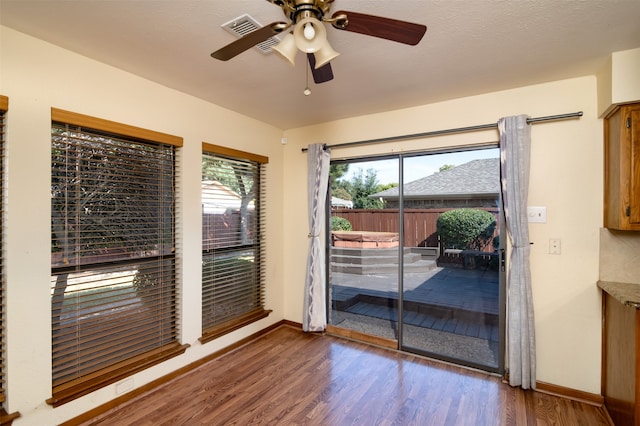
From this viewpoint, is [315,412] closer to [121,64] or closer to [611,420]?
[611,420]

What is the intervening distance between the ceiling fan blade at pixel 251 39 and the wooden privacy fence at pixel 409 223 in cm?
229

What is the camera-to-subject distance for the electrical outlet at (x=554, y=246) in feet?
8.11

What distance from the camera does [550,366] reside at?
2.49 meters

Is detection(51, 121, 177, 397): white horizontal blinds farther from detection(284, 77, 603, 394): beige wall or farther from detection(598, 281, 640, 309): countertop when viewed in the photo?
detection(598, 281, 640, 309): countertop

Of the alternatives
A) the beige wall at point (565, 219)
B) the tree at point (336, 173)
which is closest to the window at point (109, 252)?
the tree at point (336, 173)

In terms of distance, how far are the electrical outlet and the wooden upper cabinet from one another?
38 centimetres

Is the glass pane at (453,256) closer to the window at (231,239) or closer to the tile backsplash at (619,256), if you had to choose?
the tile backsplash at (619,256)

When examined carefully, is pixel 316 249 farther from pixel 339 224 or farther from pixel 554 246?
pixel 554 246

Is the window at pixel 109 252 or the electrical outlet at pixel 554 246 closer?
the window at pixel 109 252

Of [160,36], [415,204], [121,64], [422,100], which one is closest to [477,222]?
[415,204]

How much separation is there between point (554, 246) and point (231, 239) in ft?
9.96

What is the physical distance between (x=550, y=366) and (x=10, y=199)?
4088 millimetres

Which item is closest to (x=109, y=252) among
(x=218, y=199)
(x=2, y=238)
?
(x=2, y=238)

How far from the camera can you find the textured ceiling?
1614mm
